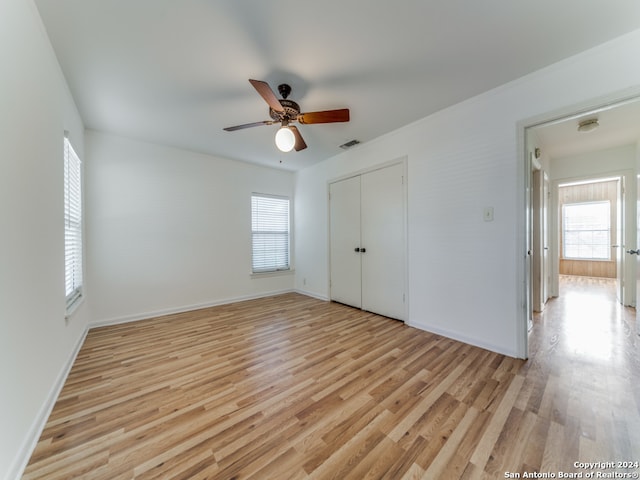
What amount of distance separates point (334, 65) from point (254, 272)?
3617 mm

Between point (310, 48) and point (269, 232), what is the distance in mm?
3461

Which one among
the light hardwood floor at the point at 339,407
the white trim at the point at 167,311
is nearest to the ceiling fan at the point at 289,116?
the light hardwood floor at the point at 339,407

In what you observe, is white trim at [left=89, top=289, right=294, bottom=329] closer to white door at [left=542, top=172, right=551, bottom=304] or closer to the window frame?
the window frame

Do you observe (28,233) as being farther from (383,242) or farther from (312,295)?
(312,295)

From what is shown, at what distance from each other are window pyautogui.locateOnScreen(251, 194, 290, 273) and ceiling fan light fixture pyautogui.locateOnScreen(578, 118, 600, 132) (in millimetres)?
4438

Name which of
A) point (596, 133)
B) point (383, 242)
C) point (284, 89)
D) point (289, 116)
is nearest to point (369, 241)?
point (383, 242)

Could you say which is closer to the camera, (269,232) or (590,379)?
(590,379)

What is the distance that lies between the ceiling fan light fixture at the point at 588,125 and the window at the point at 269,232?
4.44 m

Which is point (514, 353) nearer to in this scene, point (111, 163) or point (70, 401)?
point (70, 401)

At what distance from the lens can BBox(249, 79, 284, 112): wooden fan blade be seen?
176 centimetres

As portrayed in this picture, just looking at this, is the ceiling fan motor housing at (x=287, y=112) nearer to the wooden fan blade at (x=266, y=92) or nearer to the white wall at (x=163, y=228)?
the wooden fan blade at (x=266, y=92)

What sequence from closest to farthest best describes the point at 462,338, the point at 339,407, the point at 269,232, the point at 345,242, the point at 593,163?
1. the point at 339,407
2. the point at 462,338
3. the point at 593,163
4. the point at 345,242
5. the point at 269,232

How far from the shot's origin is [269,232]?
16.0 feet

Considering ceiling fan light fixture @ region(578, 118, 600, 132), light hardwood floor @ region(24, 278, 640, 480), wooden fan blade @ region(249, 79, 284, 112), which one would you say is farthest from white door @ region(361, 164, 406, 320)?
ceiling fan light fixture @ region(578, 118, 600, 132)
